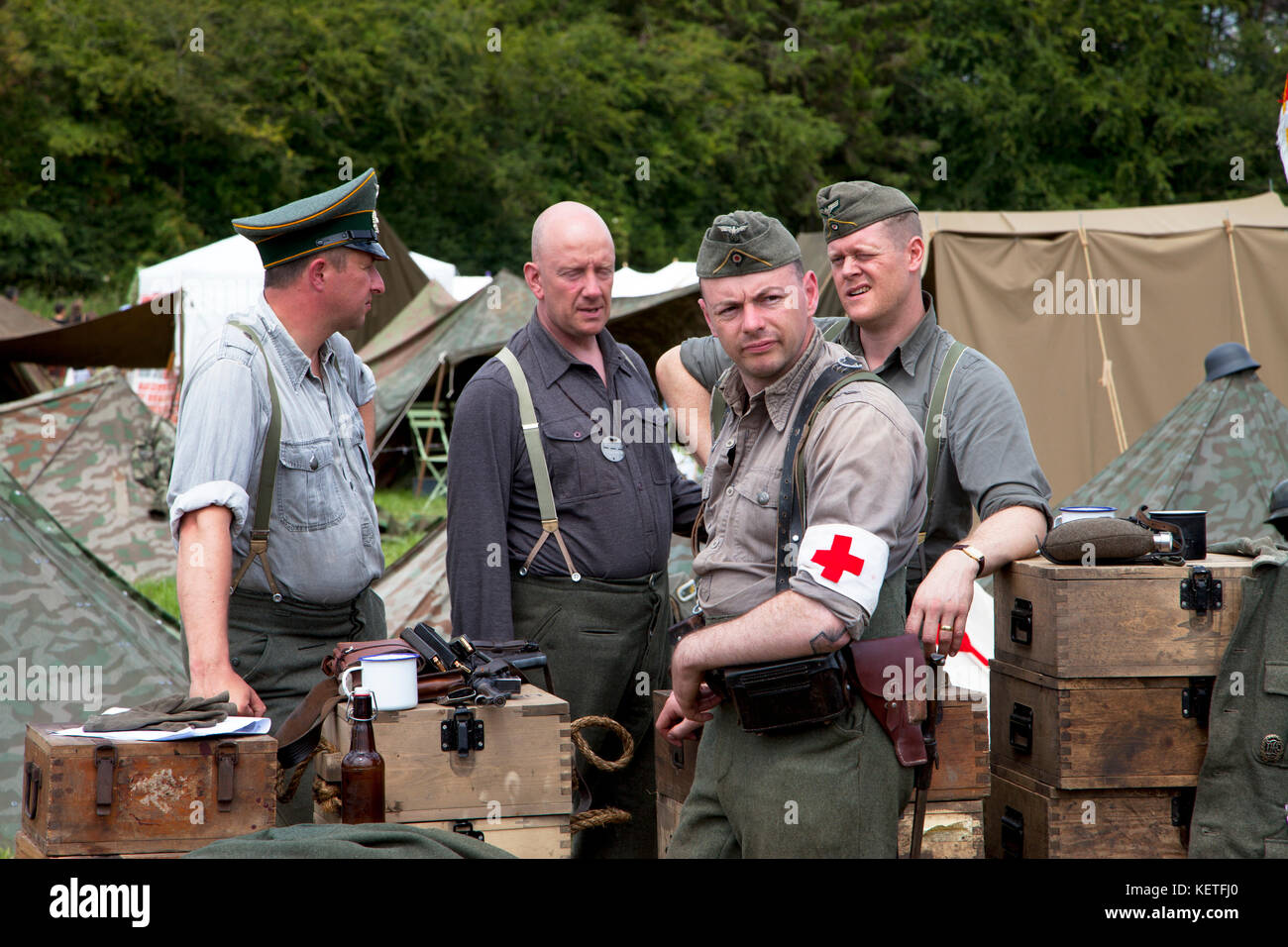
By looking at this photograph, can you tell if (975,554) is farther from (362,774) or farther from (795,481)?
(362,774)

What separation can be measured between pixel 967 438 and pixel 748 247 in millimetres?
909

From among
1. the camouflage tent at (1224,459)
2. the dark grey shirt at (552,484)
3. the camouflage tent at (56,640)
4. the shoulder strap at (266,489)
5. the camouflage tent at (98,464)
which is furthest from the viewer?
the camouflage tent at (98,464)

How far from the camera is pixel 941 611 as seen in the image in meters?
2.84

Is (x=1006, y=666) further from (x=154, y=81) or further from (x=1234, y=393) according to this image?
(x=154, y=81)

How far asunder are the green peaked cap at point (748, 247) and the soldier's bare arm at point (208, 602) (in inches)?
46.7

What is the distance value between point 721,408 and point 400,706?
1.22 m

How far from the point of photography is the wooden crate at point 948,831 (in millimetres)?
3045

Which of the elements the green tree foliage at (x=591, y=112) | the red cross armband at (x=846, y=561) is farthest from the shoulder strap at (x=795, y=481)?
the green tree foliage at (x=591, y=112)

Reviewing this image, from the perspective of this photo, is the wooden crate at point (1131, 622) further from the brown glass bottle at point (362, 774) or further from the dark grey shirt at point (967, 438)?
the brown glass bottle at point (362, 774)

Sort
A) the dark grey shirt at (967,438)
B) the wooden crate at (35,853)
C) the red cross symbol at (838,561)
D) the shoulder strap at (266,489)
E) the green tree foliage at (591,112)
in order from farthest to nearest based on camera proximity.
A: 1. the green tree foliage at (591,112)
2. the dark grey shirt at (967,438)
3. the shoulder strap at (266,489)
4. the wooden crate at (35,853)
5. the red cross symbol at (838,561)

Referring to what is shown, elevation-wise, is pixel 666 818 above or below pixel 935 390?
below

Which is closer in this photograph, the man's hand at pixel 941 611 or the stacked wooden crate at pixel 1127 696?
the man's hand at pixel 941 611

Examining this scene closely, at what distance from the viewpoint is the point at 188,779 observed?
2.54m

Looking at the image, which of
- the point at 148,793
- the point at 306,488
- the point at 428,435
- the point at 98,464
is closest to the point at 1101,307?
the point at 428,435
